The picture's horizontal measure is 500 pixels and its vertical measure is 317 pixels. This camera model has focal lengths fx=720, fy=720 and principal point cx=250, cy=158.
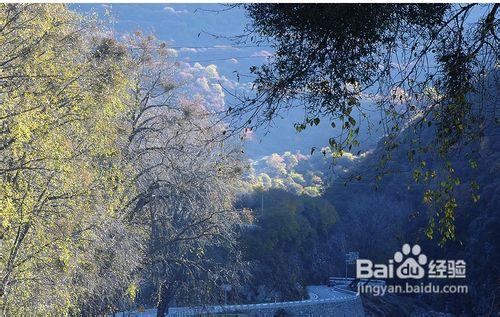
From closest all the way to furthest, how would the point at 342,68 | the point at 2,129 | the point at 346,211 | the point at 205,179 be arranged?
1. the point at 342,68
2. the point at 2,129
3. the point at 205,179
4. the point at 346,211

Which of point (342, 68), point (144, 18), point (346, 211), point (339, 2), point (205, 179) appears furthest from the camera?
point (144, 18)

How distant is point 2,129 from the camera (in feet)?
31.1

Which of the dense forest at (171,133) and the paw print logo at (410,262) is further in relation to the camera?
the paw print logo at (410,262)

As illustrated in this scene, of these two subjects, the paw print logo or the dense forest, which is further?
the paw print logo

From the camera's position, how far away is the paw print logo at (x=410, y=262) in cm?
3334

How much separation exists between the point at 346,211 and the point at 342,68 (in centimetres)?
4054

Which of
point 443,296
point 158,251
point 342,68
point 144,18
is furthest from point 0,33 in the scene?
point 144,18

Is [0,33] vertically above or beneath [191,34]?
beneath

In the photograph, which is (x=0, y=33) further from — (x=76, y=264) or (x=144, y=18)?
(x=144, y=18)

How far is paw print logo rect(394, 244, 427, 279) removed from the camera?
3334 centimetres

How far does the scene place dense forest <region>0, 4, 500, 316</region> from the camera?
205 inches

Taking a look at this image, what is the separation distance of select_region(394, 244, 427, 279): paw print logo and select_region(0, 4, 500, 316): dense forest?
11.0 feet

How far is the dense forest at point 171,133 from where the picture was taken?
5.21 metres

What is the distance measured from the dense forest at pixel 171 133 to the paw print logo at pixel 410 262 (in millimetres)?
3355
